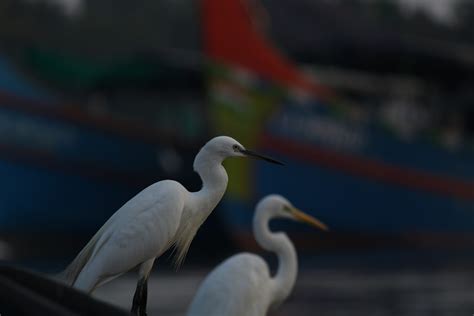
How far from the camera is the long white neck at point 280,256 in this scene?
801 centimetres

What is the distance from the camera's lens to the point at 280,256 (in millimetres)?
8523

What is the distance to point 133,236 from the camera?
542 cm

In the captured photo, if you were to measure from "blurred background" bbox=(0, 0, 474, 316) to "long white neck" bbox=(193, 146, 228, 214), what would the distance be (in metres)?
15.7

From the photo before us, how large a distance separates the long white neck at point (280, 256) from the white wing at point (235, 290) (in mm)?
766

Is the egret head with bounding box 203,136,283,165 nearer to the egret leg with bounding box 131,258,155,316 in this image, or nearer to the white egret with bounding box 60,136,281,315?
the white egret with bounding box 60,136,281,315

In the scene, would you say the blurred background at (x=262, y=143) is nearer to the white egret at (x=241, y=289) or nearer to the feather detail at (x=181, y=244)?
the white egret at (x=241, y=289)

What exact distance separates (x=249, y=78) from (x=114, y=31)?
11.7 meters

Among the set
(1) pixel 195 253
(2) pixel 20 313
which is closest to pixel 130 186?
(1) pixel 195 253

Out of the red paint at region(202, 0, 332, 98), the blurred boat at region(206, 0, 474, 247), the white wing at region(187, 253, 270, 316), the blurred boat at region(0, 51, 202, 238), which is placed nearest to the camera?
the white wing at region(187, 253, 270, 316)

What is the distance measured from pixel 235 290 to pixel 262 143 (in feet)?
57.9

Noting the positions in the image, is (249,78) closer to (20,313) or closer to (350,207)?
(350,207)

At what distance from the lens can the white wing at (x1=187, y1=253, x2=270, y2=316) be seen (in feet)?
20.6

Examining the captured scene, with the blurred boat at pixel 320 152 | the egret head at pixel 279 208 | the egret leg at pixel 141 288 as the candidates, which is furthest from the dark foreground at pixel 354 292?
the egret leg at pixel 141 288

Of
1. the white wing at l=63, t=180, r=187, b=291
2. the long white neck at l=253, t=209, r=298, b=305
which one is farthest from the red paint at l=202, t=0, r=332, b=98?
the white wing at l=63, t=180, r=187, b=291
